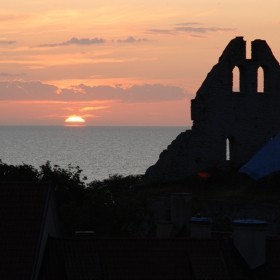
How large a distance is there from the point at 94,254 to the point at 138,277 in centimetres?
134

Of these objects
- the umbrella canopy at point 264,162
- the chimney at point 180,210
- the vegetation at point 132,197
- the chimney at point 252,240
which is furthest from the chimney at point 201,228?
the umbrella canopy at point 264,162

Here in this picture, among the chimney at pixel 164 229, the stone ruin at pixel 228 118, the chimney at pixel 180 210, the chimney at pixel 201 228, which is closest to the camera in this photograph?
the chimney at pixel 201 228

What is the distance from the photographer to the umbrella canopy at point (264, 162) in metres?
50.3

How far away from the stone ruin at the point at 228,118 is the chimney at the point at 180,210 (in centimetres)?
1819

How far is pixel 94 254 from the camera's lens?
86.0 ft

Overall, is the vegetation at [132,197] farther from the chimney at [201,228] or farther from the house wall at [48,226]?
the house wall at [48,226]

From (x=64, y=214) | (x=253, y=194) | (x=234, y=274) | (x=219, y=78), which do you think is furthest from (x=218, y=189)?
(x=234, y=274)

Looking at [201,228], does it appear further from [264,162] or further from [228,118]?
[228,118]

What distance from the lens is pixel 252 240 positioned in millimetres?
27469

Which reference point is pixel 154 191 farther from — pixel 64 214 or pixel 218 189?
pixel 64 214

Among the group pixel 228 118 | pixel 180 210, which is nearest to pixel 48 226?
pixel 180 210

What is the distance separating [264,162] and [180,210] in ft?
61.7

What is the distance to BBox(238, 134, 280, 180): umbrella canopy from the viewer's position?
1981 inches

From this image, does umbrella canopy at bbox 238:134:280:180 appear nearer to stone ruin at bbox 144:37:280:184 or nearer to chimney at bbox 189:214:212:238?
stone ruin at bbox 144:37:280:184
